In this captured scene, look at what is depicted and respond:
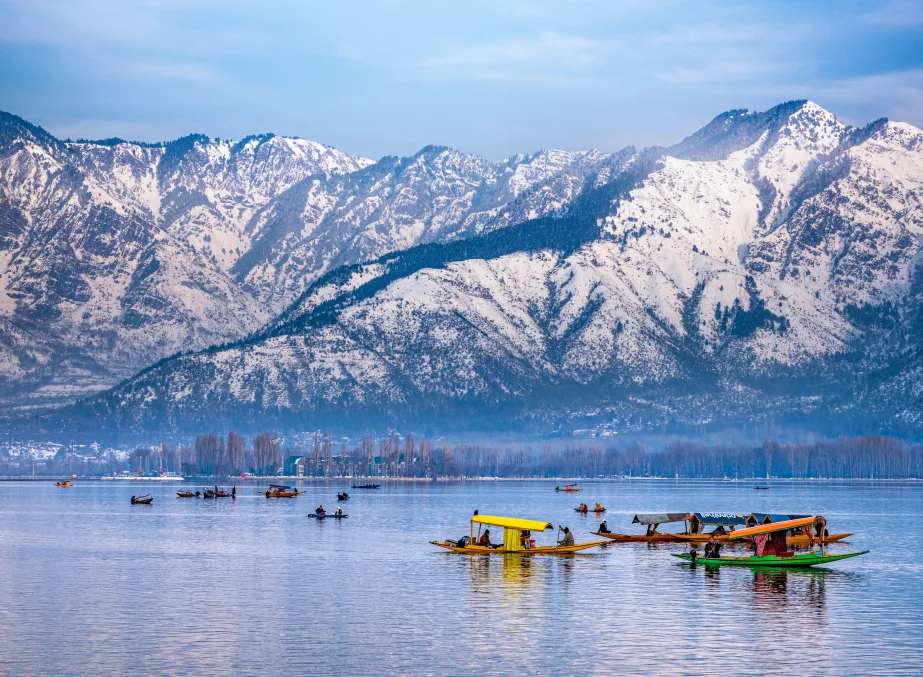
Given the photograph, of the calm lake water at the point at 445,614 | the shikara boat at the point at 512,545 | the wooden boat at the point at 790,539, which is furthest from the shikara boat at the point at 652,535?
the shikara boat at the point at 512,545

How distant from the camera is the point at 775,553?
149 metres

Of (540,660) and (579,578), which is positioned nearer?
(540,660)

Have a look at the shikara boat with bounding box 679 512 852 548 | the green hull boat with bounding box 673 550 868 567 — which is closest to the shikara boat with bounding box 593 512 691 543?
the shikara boat with bounding box 679 512 852 548

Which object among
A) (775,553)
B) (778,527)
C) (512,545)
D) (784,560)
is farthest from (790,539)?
(512,545)

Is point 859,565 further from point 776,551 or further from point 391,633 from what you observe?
point 391,633

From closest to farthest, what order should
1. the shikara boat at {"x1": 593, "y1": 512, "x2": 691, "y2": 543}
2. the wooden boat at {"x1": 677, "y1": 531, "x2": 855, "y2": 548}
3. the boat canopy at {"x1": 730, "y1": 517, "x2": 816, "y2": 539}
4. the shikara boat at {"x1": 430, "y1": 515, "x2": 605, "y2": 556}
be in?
the boat canopy at {"x1": 730, "y1": 517, "x2": 816, "y2": 539} → the shikara boat at {"x1": 430, "y1": 515, "x2": 605, "y2": 556} → the wooden boat at {"x1": 677, "y1": 531, "x2": 855, "y2": 548} → the shikara boat at {"x1": 593, "y1": 512, "x2": 691, "y2": 543}

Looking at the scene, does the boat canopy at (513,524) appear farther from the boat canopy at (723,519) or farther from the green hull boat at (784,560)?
the boat canopy at (723,519)

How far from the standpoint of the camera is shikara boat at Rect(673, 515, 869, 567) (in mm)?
143000

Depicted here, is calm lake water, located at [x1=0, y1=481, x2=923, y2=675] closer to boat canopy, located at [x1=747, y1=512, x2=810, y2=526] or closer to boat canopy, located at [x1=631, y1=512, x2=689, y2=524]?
boat canopy, located at [x1=747, y1=512, x2=810, y2=526]

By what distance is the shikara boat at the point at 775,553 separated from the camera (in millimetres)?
143000

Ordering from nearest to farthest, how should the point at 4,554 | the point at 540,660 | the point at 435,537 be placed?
the point at 540,660 < the point at 4,554 < the point at 435,537

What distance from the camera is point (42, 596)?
121625 mm

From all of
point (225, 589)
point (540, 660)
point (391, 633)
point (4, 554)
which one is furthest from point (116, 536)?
point (540, 660)

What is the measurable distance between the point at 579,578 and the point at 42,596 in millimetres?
46848
